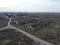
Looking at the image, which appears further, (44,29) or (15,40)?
(44,29)

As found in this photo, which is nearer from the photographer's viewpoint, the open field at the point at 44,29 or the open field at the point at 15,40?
the open field at the point at 15,40

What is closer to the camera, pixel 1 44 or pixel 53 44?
pixel 53 44

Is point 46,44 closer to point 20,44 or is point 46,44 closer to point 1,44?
point 20,44

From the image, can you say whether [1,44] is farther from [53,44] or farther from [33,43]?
[53,44]

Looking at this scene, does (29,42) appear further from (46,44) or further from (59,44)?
(59,44)

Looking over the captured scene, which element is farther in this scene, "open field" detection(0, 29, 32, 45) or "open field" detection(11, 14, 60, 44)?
"open field" detection(11, 14, 60, 44)

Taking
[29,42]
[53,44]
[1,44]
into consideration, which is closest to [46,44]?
[53,44]

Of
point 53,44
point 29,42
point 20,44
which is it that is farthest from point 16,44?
point 53,44

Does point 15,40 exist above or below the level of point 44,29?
above
